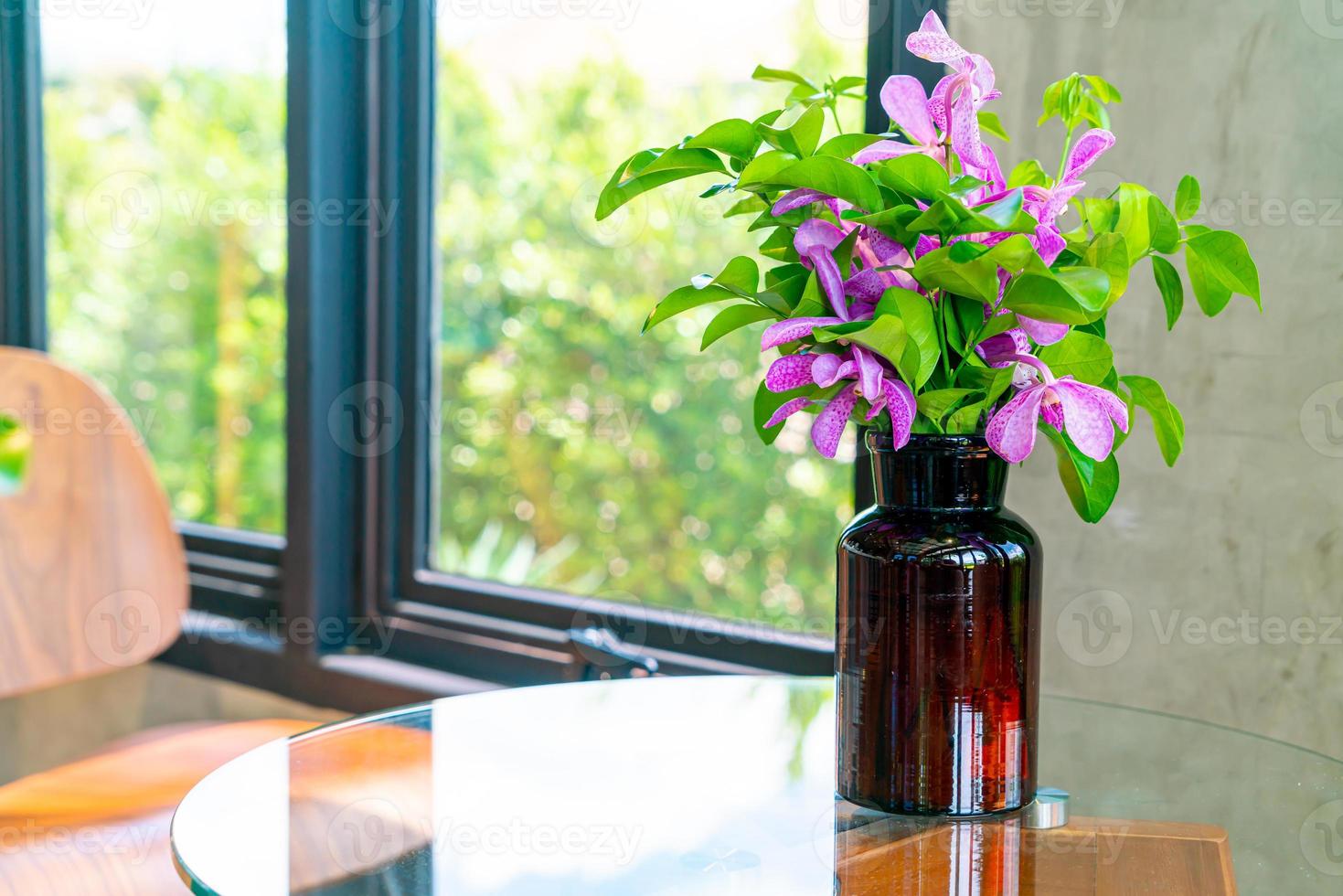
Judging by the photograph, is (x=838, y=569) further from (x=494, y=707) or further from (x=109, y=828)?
(x=109, y=828)

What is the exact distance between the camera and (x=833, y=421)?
738 mm

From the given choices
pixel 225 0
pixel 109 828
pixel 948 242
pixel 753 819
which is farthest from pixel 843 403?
pixel 225 0

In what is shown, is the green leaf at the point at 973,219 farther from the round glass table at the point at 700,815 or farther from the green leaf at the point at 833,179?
the round glass table at the point at 700,815

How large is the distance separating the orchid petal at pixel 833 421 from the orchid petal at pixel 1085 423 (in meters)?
0.12

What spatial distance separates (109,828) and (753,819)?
0.87 metres

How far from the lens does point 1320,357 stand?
3.39 ft

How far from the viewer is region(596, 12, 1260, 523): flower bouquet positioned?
2.21ft

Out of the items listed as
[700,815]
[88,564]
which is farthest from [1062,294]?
[88,564]

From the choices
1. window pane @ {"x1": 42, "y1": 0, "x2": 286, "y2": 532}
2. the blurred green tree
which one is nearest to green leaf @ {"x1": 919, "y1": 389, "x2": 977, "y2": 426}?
the blurred green tree

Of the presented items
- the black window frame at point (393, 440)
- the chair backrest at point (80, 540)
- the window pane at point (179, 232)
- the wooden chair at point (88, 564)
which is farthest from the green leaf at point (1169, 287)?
the window pane at point (179, 232)

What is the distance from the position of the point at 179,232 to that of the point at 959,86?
6.52ft

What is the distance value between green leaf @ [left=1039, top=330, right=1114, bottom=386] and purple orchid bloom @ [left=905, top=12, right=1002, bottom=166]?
0.12m

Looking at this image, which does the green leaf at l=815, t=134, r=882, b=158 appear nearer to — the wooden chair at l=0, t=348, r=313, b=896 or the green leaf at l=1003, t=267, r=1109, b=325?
the green leaf at l=1003, t=267, r=1109, b=325

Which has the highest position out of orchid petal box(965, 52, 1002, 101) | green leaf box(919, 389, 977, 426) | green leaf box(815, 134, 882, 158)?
orchid petal box(965, 52, 1002, 101)
